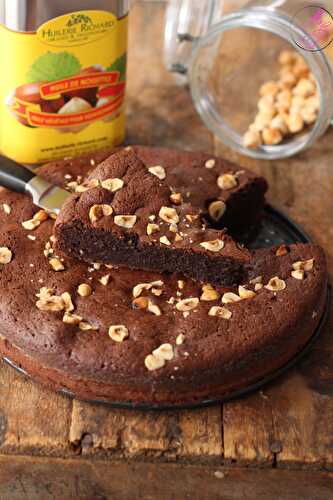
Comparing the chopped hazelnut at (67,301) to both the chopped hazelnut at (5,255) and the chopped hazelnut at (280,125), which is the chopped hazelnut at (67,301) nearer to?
the chopped hazelnut at (5,255)

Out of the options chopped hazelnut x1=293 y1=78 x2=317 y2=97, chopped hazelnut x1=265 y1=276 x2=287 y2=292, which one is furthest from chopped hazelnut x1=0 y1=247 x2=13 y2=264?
chopped hazelnut x1=293 y1=78 x2=317 y2=97

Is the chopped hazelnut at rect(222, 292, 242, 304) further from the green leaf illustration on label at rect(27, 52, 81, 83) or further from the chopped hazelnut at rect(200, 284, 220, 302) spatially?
the green leaf illustration on label at rect(27, 52, 81, 83)

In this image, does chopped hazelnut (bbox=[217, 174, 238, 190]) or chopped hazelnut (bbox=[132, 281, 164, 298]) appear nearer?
chopped hazelnut (bbox=[132, 281, 164, 298])

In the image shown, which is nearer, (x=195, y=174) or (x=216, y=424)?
(x=216, y=424)

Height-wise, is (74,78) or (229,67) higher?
(74,78)

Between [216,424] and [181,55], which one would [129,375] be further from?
[181,55]

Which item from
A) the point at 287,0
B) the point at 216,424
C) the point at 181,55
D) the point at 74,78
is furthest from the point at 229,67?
the point at 216,424

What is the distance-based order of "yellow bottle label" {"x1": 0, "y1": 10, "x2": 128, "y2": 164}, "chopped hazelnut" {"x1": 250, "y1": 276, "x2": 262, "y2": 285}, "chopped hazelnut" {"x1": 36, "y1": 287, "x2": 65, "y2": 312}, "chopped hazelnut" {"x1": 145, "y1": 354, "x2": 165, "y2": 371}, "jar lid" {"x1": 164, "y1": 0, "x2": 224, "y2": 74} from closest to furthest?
"chopped hazelnut" {"x1": 145, "y1": 354, "x2": 165, "y2": 371} < "chopped hazelnut" {"x1": 36, "y1": 287, "x2": 65, "y2": 312} < "chopped hazelnut" {"x1": 250, "y1": 276, "x2": 262, "y2": 285} < "yellow bottle label" {"x1": 0, "y1": 10, "x2": 128, "y2": 164} < "jar lid" {"x1": 164, "y1": 0, "x2": 224, "y2": 74}
